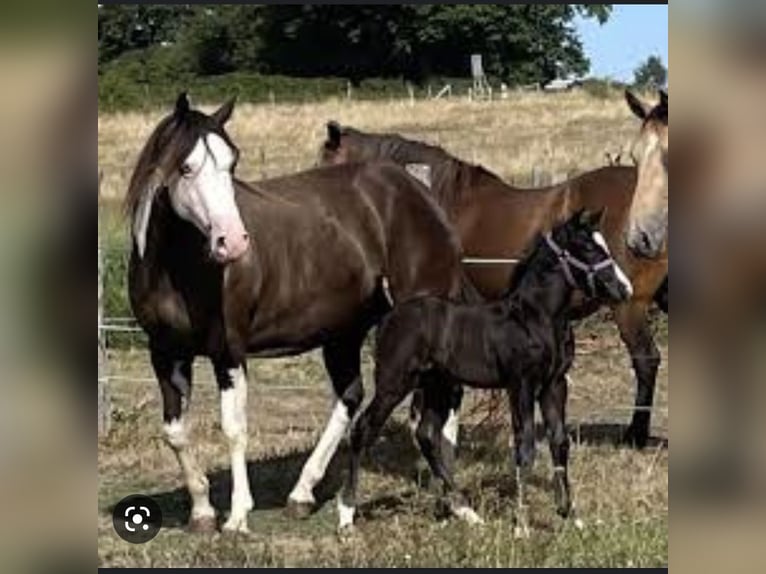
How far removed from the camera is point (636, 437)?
20.2 feet

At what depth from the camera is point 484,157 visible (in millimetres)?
9758

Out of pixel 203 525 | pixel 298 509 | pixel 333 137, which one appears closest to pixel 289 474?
pixel 298 509

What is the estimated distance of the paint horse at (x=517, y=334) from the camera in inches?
178

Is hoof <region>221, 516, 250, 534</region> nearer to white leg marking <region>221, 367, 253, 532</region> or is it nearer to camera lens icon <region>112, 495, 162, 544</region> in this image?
white leg marking <region>221, 367, 253, 532</region>

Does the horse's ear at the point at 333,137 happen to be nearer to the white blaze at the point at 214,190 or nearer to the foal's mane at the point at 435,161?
the foal's mane at the point at 435,161

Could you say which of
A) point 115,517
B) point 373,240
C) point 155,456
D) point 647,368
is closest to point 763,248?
point 115,517

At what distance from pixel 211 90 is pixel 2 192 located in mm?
3917

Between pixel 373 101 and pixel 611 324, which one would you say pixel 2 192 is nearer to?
pixel 373 101

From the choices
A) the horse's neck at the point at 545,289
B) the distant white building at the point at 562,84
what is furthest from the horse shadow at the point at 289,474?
the distant white building at the point at 562,84

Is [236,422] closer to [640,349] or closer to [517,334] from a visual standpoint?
[517,334]

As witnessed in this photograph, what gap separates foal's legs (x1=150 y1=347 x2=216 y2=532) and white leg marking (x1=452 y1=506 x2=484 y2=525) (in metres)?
0.88

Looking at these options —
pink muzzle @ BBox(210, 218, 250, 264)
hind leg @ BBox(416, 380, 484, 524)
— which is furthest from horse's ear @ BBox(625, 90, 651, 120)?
hind leg @ BBox(416, 380, 484, 524)

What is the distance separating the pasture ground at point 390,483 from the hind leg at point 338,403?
0.14 meters

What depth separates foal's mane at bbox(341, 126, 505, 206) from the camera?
6379 millimetres
